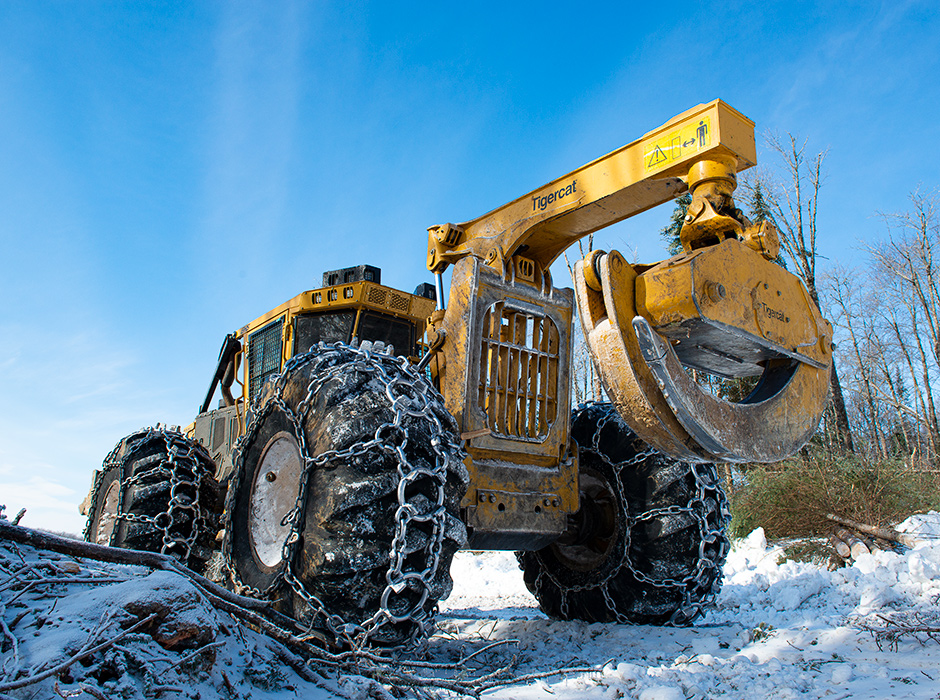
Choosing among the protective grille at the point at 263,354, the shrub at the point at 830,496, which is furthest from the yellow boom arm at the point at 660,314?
the shrub at the point at 830,496

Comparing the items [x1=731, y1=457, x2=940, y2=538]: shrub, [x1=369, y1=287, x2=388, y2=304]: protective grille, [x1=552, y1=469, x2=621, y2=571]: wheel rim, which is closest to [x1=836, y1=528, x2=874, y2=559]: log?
[x1=731, y1=457, x2=940, y2=538]: shrub

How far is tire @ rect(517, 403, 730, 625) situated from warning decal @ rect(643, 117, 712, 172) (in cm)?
190

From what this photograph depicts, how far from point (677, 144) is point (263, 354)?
3.92m

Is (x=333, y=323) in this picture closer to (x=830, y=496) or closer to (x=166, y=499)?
(x=166, y=499)

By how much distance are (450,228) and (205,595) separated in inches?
117

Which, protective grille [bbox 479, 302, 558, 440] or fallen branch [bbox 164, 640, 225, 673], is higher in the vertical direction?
protective grille [bbox 479, 302, 558, 440]

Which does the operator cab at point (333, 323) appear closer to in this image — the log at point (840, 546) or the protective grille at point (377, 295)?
the protective grille at point (377, 295)

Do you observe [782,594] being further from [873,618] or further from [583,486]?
[583,486]

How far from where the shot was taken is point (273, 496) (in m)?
3.83

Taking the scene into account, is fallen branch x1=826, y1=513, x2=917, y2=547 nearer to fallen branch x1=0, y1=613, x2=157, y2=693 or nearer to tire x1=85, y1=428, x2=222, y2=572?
tire x1=85, y1=428, x2=222, y2=572

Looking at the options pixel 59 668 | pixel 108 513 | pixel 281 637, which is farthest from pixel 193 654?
pixel 108 513

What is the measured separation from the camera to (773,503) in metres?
8.73

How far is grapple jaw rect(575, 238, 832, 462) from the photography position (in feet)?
10.7

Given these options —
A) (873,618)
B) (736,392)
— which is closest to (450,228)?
(873,618)
